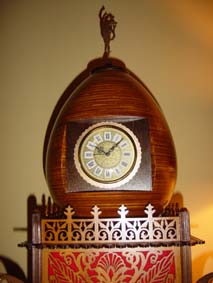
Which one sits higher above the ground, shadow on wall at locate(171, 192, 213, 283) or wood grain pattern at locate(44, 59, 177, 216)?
wood grain pattern at locate(44, 59, 177, 216)

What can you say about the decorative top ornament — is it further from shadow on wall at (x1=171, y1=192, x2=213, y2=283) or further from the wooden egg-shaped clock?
shadow on wall at (x1=171, y1=192, x2=213, y2=283)

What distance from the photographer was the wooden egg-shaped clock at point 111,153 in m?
0.99

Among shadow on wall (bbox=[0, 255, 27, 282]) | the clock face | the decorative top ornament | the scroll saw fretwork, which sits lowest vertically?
shadow on wall (bbox=[0, 255, 27, 282])

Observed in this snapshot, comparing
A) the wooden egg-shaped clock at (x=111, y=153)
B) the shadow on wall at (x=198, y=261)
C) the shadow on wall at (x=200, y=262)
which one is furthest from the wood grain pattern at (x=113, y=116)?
the shadow on wall at (x=200, y=262)

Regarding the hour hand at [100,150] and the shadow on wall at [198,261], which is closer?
the hour hand at [100,150]

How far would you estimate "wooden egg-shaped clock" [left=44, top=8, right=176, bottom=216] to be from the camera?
989 millimetres

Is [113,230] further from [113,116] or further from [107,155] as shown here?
[113,116]

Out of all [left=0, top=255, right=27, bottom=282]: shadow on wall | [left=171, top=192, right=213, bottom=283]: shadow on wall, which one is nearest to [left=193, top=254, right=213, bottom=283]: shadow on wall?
[left=171, top=192, right=213, bottom=283]: shadow on wall

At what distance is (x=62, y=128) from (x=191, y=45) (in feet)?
2.02

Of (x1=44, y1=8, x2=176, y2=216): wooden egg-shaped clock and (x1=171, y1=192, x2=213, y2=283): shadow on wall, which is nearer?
(x1=44, y1=8, x2=176, y2=216): wooden egg-shaped clock

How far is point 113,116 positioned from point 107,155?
11cm

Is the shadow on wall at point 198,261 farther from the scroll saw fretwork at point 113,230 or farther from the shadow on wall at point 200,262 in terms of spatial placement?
the scroll saw fretwork at point 113,230

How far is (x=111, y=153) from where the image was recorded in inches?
39.9

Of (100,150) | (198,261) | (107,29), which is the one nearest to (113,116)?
(100,150)
